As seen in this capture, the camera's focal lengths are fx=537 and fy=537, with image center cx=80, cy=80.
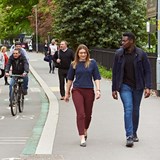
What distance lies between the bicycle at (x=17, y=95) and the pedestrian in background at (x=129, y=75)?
4281 mm

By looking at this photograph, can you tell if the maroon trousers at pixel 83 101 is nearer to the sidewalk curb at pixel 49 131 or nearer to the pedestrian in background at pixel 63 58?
the sidewalk curb at pixel 49 131

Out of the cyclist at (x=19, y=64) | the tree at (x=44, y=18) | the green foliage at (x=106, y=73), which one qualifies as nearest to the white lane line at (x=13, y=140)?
the cyclist at (x=19, y=64)

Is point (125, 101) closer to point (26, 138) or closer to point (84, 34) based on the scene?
point (26, 138)

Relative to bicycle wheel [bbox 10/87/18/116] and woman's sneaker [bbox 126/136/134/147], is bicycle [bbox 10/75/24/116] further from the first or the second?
woman's sneaker [bbox 126/136/134/147]

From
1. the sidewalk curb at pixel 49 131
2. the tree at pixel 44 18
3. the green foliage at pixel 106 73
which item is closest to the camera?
the sidewalk curb at pixel 49 131

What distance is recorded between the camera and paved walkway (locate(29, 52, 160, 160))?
7.82 meters

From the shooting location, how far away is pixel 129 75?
8562 millimetres

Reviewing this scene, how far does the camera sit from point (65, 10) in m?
31.2

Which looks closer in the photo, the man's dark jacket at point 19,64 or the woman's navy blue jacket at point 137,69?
the woman's navy blue jacket at point 137,69

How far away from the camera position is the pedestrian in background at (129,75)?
27.9 feet

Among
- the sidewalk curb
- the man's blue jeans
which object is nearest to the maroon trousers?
the man's blue jeans

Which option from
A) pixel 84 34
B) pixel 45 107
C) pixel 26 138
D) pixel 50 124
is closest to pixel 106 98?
pixel 45 107

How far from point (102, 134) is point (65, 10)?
2224 cm

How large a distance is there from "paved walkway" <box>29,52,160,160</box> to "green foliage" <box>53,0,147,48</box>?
16555mm
